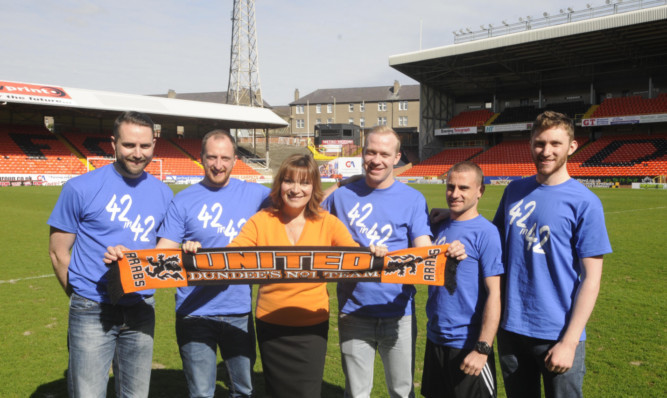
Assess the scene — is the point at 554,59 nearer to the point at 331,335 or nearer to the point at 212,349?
the point at 331,335

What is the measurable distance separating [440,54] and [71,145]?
33.9 meters

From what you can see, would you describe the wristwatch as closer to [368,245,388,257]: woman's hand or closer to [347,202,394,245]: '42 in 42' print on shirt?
[368,245,388,257]: woman's hand

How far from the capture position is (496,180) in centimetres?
3972

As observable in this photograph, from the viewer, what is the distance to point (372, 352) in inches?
120

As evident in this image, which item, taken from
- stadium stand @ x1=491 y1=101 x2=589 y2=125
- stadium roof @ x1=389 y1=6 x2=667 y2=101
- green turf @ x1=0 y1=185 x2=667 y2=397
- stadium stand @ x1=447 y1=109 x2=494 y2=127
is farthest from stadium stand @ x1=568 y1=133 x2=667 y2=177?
green turf @ x1=0 y1=185 x2=667 y2=397

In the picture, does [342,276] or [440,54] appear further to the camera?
[440,54]

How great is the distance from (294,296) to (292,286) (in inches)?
3.1

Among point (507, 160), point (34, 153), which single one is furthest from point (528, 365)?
point (507, 160)

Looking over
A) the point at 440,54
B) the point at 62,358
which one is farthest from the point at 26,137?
the point at 62,358

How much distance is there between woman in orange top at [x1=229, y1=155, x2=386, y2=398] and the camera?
104 inches

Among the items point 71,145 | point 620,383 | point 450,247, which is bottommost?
point 620,383

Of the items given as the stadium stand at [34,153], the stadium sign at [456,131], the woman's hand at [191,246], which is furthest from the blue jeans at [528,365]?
the stadium sign at [456,131]

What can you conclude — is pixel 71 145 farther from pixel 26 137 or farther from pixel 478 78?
pixel 478 78

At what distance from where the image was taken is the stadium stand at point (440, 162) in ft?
148
